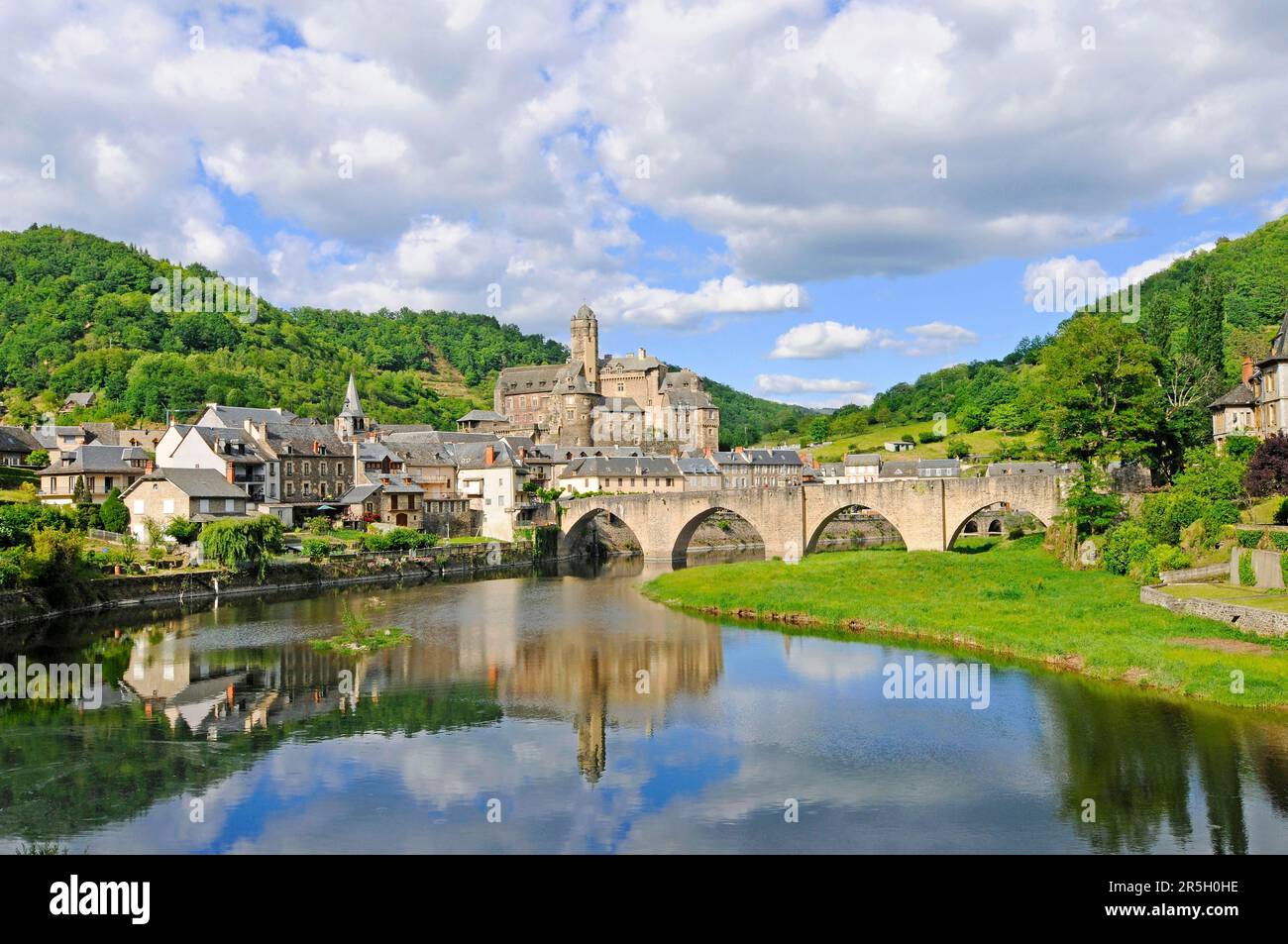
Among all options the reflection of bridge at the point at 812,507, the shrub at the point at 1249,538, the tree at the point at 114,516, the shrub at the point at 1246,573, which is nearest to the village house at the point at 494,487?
the reflection of bridge at the point at 812,507

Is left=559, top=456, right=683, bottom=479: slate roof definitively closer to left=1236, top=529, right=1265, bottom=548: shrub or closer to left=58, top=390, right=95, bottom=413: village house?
left=58, top=390, right=95, bottom=413: village house

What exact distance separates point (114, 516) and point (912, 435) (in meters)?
99.2

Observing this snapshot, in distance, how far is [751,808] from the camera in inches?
736

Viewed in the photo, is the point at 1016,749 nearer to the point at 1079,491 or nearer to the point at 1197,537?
the point at 1197,537

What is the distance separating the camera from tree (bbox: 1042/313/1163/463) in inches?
1929

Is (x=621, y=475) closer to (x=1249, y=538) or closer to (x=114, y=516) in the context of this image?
(x=114, y=516)

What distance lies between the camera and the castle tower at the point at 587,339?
134m

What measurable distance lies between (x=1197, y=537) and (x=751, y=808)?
88.6 ft

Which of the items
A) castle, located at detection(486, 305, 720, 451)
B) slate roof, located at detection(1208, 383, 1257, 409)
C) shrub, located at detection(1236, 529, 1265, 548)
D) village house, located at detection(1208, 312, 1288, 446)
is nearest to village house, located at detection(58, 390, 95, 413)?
castle, located at detection(486, 305, 720, 451)

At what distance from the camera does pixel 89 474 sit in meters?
62.6

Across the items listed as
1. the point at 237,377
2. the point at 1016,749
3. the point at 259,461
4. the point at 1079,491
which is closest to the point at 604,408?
the point at 237,377

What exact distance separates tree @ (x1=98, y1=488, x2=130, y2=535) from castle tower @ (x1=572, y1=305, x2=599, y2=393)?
82.2 m

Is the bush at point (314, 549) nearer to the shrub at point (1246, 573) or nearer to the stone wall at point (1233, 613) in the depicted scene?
the stone wall at point (1233, 613)

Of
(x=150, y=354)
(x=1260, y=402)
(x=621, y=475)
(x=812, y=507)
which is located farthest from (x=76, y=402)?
→ (x=1260, y=402)
